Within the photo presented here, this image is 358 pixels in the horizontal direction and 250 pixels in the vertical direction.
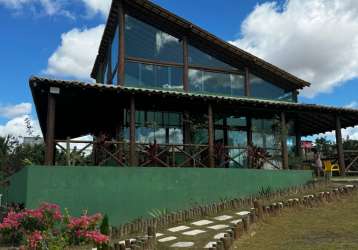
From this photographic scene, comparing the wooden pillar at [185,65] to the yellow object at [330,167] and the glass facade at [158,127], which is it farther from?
the yellow object at [330,167]

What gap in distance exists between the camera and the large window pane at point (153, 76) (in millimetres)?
17047

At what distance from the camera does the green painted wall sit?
12055mm

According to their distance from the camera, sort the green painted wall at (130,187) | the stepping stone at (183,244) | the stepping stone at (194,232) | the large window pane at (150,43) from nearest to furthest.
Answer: the stepping stone at (183,244) → the stepping stone at (194,232) → the green painted wall at (130,187) → the large window pane at (150,43)

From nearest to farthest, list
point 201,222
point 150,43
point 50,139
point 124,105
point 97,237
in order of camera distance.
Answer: point 97,237 → point 201,222 → point 50,139 → point 124,105 → point 150,43

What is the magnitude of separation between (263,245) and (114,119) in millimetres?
10328

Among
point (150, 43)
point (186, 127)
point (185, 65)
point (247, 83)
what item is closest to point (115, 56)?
point (150, 43)

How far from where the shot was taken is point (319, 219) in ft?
37.2

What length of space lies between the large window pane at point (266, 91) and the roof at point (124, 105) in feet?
3.40

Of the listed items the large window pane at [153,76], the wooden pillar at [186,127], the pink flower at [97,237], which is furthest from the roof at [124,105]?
the pink flower at [97,237]

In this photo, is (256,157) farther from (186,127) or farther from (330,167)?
(330,167)

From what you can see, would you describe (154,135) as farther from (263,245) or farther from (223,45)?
(263,245)

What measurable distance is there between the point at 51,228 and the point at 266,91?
43.8 ft

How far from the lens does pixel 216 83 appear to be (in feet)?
61.8

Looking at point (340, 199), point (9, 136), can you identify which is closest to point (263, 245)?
point (340, 199)
